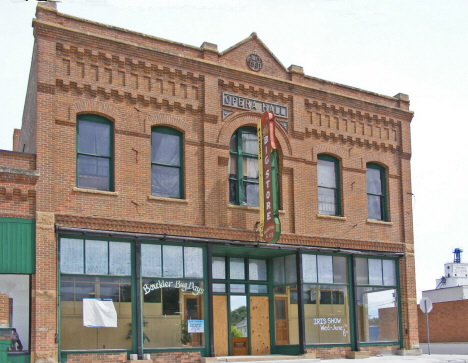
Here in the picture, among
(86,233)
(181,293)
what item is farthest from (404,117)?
(86,233)

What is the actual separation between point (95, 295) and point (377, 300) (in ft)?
36.2

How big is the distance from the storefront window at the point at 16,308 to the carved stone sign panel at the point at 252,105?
8.83 m

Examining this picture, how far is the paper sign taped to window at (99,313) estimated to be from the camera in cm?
1727

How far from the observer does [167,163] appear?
19922 mm

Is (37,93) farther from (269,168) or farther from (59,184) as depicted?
(269,168)

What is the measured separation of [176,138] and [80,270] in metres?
5.33

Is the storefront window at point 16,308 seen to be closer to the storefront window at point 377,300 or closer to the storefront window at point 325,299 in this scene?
the storefront window at point 325,299

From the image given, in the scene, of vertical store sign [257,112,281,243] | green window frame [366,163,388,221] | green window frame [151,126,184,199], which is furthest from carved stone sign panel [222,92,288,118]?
green window frame [366,163,388,221]

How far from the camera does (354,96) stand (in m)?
24.6

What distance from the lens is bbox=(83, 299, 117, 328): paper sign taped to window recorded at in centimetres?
1727

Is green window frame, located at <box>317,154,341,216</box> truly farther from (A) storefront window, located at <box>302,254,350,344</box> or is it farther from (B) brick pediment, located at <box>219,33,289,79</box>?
(B) brick pediment, located at <box>219,33,289,79</box>

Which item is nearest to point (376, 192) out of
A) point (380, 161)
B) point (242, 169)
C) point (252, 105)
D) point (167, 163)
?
point (380, 161)

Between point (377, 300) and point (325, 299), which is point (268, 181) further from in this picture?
point (377, 300)

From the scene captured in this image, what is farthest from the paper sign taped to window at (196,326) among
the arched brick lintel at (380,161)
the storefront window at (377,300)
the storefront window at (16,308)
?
the arched brick lintel at (380,161)
